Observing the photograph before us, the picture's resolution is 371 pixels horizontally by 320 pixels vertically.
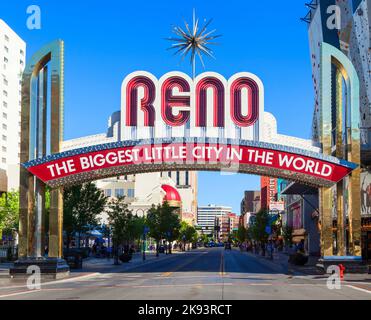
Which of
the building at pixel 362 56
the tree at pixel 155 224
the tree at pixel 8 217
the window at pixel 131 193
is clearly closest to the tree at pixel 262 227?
the tree at pixel 155 224

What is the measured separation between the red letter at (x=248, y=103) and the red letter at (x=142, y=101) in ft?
15.8

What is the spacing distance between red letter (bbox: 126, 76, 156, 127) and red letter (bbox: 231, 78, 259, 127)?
4808mm

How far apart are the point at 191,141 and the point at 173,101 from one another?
2.90 metres

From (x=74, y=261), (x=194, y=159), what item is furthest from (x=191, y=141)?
(x=74, y=261)

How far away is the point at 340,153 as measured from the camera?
3794 centimetres

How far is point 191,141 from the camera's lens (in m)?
37.1

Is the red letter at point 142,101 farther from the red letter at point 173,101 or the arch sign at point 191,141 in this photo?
the red letter at point 173,101

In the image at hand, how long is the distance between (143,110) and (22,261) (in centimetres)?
1120

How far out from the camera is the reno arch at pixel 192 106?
38.0 metres

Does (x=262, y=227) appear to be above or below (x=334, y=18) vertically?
below

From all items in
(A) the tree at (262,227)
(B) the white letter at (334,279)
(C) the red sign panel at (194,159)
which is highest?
(C) the red sign panel at (194,159)

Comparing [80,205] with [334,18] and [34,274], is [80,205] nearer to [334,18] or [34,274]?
[34,274]
